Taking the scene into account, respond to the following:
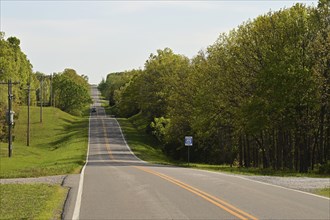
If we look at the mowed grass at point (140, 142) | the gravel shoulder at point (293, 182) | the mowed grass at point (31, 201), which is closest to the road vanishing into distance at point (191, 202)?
the mowed grass at point (31, 201)

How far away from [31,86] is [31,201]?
10066 centimetres

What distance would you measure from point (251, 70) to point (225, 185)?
23.4 meters

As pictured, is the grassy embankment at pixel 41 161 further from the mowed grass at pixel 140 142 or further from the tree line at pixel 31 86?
the mowed grass at pixel 140 142

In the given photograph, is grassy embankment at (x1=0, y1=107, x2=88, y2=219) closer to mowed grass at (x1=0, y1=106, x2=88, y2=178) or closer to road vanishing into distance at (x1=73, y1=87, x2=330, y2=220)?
mowed grass at (x1=0, y1=106, x2=88, y2=178)

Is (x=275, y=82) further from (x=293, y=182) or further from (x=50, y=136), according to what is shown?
(x=50, y=136)

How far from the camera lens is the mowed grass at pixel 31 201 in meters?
13.4

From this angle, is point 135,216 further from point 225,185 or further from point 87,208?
point 225,185

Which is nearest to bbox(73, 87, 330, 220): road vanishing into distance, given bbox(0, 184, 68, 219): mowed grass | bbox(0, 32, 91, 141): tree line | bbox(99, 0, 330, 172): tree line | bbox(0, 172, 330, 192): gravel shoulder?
bbox(0, 184, 68, 219): mowed grass

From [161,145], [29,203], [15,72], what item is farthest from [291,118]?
[15,72]

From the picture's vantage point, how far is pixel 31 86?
373 ft

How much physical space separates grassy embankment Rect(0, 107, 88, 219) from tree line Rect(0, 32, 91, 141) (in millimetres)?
5132

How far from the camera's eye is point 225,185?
21266 mm

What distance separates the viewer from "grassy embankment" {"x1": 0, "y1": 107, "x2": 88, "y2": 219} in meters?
14.9

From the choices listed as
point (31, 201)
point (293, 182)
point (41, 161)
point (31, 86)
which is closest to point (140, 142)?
point (41, 161)
